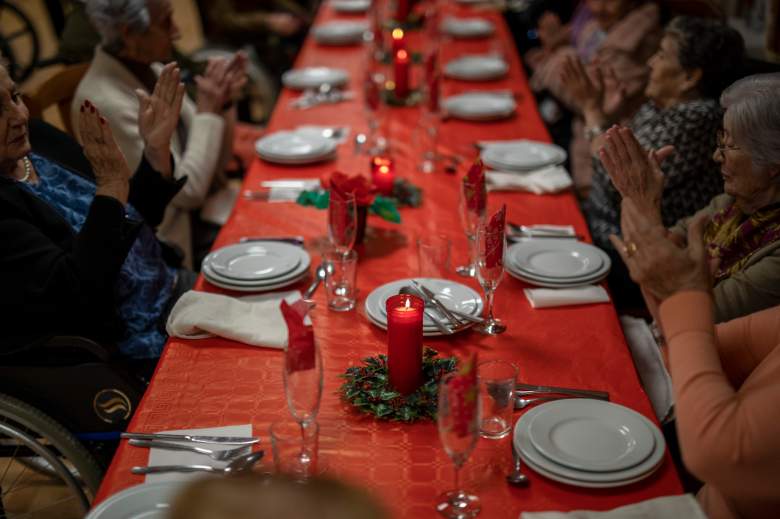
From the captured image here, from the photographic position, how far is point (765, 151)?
5.71 feet

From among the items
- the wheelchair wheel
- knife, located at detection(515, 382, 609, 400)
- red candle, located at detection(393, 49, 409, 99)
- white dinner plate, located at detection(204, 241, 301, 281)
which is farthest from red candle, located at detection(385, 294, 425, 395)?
red candle, located at detection(393, 49, 409, 99)

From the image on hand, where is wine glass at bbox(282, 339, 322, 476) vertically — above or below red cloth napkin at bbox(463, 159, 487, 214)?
above

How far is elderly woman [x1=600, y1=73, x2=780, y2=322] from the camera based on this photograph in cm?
172

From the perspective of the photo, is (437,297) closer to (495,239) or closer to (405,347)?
(495,239)

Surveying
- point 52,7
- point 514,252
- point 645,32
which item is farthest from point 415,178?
point 52,7

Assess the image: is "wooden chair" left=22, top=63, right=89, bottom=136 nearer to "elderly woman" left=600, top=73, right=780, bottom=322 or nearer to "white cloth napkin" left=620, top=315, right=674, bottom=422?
"elderly woman" left=600, top=73, right=780, bottom=322

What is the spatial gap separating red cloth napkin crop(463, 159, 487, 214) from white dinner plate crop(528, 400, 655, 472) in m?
0.71

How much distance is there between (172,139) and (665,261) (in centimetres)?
196

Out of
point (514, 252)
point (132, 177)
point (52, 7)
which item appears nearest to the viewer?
point (514, 252)

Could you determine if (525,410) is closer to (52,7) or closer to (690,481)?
(690,481)

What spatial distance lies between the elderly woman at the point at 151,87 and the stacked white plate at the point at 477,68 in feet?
3.28

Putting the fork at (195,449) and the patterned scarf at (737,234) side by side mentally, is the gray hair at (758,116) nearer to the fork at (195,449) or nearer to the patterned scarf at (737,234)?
the patterned scarf at (737,234)

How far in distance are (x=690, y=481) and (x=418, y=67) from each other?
7.82 ft

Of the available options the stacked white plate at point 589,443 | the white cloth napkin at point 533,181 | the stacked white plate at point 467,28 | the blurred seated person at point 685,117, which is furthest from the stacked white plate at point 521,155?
the stacked white plate at point 467,28
